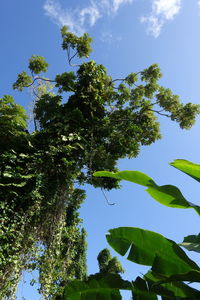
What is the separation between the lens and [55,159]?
22.1 feet

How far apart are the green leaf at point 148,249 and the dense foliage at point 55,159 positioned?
4.13 meters

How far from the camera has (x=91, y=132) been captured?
7895 mm

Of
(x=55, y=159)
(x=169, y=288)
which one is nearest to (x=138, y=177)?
(x=169, y=288)

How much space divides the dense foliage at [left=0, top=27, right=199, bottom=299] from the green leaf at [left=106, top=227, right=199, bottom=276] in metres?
4.13

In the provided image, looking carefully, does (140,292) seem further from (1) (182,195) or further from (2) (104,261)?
(2) (104,261)

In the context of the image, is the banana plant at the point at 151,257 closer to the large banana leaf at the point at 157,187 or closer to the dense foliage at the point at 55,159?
the large banana leaf at the point at 157,187

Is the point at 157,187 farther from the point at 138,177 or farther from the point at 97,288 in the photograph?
the point at 97,288

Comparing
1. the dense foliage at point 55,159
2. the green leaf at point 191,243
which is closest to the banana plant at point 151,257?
the green leaf at point 191,243

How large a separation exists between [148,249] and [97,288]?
34 cm

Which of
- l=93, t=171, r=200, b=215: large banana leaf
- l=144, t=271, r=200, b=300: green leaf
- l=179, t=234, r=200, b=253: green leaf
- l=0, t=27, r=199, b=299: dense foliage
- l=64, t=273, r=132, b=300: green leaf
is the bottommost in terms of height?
l=144, t=271, r=200, b=300: green leaf

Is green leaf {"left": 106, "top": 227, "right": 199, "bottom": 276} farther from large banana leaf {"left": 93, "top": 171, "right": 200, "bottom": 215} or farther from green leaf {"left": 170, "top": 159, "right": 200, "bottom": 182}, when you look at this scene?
green leaf {"left": 170, "top": 159, "right": 200, "bottom": 182}

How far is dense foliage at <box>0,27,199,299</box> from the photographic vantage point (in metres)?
5.55

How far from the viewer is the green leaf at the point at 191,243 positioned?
1346 millimetres

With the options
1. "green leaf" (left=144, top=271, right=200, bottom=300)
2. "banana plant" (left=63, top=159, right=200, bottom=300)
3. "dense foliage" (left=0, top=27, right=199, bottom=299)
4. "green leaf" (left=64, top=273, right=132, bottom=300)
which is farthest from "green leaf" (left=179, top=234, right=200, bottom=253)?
"dense foliage" (left=0, top=27, right=199, bottom=299)
